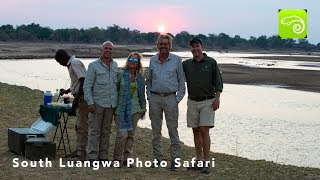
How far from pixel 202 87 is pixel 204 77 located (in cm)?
14

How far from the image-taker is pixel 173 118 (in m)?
7.36

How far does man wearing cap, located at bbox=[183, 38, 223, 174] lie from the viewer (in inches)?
279

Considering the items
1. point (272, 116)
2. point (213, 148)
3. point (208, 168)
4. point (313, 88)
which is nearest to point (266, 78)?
point (313, 88)

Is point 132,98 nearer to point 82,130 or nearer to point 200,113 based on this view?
point 200,113

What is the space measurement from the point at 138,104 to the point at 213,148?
477 centimetres

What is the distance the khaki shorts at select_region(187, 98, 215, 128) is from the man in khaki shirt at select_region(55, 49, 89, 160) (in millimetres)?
1641

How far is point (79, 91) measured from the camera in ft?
25.2

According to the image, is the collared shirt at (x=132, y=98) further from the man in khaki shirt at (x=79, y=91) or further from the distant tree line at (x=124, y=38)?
the distant tree line at (x=124, y=38)

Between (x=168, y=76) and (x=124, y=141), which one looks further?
(x=124, y=141)

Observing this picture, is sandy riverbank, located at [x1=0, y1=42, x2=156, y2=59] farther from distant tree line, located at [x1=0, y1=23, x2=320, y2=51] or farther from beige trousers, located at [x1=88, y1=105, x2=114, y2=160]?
beige trousers, located at [x1=88, y1=105, x2=114, y2=160]

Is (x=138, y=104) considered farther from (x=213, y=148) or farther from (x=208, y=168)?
(x=213, y=148)

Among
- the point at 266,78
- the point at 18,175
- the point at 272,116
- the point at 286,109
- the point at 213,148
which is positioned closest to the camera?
the point at 18,175

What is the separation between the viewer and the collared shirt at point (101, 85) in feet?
24.1

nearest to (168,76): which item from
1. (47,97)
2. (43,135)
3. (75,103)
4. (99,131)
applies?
(99,131)
